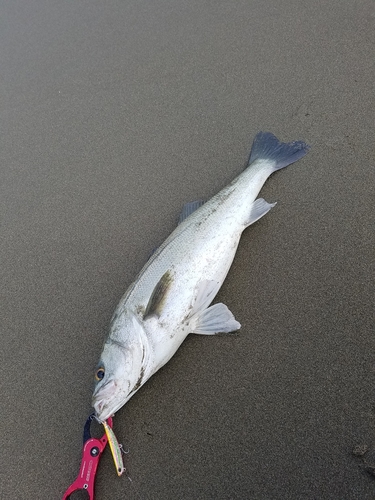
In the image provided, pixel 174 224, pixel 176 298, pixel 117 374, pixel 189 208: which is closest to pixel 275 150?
pixel 189 208

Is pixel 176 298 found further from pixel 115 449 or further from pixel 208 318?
pixel 115 449

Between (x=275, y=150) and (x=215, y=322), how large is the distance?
4.68ft

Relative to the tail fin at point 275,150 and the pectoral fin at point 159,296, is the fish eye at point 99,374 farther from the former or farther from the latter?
the tail fin at point 275,150

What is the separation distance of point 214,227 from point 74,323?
120 centimetres

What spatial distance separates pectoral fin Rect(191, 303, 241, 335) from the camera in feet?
9.20

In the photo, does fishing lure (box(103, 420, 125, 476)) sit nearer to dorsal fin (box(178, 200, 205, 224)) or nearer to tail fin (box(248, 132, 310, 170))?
dorsal fin (box(178, 200, 205, 224))

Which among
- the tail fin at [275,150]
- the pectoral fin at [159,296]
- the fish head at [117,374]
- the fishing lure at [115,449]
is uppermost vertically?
the tail fin at [275,150]

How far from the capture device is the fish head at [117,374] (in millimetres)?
2523

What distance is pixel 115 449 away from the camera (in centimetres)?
253

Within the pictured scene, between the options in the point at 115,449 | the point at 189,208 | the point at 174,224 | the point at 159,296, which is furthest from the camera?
the point at 174,224

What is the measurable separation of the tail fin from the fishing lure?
2111mm

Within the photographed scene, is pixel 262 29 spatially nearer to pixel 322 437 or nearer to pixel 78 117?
pixel 78 117

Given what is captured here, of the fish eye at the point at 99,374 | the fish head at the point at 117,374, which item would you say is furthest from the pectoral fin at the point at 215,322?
the fish eye at the point at 99,374

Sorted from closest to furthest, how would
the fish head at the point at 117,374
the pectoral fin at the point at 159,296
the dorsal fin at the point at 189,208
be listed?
the fish head at the point at 117,374
the pectoral fin at the point at 159,296
the dorsal fin at the point at 189,208
